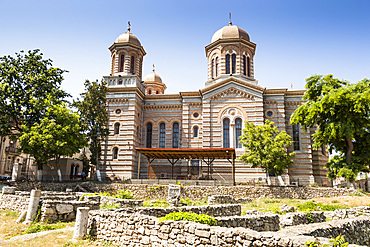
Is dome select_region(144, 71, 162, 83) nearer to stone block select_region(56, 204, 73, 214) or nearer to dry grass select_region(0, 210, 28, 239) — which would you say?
dry grass select_region(0, 210, 28, 239)

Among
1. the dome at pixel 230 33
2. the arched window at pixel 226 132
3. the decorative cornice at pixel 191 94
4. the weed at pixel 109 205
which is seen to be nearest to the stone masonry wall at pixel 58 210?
the weed at pixel 109 205

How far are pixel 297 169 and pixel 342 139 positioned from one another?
8117mm

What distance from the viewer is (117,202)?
45.5 feet

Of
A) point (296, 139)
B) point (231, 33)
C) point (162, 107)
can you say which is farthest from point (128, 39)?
point (296, 139)

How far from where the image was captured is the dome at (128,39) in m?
36.3

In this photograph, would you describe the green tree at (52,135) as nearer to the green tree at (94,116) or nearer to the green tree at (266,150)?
the green tree at (94,116)

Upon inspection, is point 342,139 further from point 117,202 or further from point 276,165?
point 117,202

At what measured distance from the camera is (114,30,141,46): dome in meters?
36.3

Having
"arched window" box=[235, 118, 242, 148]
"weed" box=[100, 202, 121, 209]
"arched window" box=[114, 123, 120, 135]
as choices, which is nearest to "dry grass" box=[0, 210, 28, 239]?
"weed" box=[100, 202, 121, 209]

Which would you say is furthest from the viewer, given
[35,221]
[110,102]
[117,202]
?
[110,102]

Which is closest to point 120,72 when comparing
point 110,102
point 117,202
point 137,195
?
point 110,102

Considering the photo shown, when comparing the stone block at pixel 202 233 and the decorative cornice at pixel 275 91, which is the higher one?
the decorative cornice at pixel 275 91

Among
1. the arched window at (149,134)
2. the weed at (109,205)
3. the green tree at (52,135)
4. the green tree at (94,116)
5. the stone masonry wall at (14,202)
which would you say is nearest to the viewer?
the weed at (109,205)

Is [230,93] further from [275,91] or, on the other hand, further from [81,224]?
[81,224]
